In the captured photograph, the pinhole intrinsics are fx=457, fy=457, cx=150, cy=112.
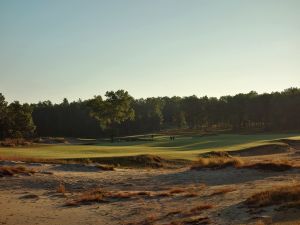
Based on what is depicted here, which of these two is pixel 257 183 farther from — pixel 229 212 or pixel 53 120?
pixel 53 120

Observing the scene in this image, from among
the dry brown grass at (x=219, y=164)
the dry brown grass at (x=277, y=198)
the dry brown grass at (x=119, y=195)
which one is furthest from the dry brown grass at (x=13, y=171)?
the dry brown grass at (x=277, y=198)

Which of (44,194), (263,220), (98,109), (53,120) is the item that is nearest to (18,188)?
(44,194)

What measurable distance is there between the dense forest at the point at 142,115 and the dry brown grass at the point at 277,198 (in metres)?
80.9

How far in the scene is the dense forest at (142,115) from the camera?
101 meters

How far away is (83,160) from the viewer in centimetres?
3878

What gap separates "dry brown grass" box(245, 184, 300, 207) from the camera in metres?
16.2

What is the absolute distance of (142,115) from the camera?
184125 millimetres

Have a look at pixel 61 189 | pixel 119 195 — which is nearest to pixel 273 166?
pixel 119 195

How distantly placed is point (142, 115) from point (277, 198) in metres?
168

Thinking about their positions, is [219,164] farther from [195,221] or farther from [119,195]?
[195,221]

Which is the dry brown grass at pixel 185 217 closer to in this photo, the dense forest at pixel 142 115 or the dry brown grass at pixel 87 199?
the dry brown grass at pixel 87 199

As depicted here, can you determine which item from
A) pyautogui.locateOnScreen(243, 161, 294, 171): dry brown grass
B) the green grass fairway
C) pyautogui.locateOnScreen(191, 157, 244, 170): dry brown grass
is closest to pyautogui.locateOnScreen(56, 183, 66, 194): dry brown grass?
pyautogui.locateOnScreen(191, 157, 244, 170): dry brown grass

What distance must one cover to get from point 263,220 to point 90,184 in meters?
16.2

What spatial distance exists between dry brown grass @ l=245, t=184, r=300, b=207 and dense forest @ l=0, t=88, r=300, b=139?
80.9 m
